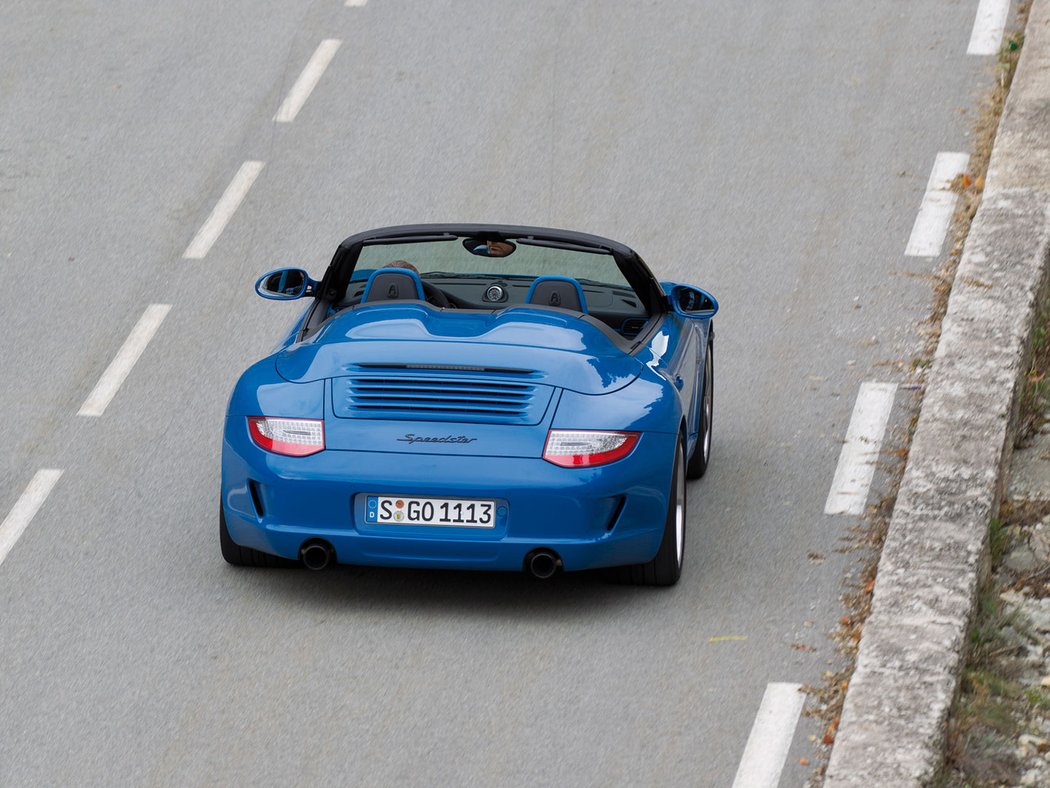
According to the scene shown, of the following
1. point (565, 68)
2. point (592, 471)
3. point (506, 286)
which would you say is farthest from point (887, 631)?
point (565, 68)

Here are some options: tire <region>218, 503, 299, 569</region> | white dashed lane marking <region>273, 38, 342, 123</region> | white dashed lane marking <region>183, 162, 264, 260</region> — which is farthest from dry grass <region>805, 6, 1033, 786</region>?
white dashed lane marking <region>273, 38, 342, 123</region>

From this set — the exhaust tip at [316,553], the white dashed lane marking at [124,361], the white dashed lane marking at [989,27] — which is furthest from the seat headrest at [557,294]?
the white dashed lane marking at [989,27]

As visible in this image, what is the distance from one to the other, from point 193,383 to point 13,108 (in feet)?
16.7

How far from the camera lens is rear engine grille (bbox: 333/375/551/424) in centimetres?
805

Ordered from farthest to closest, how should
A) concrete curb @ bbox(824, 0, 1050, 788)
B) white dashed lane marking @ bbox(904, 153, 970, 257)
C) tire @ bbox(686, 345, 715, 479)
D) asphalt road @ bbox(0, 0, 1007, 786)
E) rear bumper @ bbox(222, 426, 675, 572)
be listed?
1. white dashed lane marking @ bbox(904, 153, 970, 257)
2. tire @ bbox(686, 345, 715, 479)
3. rear bumper @ bbox(222, 426, 675, 572)
4. asphalt road @ bbox(0, 0, 1007, 786)
5. concrete curb @ bbox(824, 0, 1050, 788)

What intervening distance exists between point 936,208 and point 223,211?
476 centimetres

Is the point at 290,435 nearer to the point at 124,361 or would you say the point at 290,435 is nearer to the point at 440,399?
the point at 440,399

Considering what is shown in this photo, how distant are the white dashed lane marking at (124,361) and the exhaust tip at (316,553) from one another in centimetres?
301

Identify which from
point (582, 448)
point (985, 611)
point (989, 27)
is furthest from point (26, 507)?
point (989, 27)

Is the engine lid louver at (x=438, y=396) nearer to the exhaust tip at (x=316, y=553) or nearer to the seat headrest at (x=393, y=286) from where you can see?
the exhaust tip at (x=316, y=553)

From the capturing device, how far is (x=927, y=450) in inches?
354

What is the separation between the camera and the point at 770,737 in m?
7.11

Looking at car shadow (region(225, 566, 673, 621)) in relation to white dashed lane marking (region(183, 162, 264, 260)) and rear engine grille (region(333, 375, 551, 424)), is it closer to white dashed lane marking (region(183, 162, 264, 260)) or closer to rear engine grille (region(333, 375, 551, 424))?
rear engine grille (region(333, 375, 551, 424))

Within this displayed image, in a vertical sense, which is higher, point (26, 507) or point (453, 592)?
point (453, 592)
